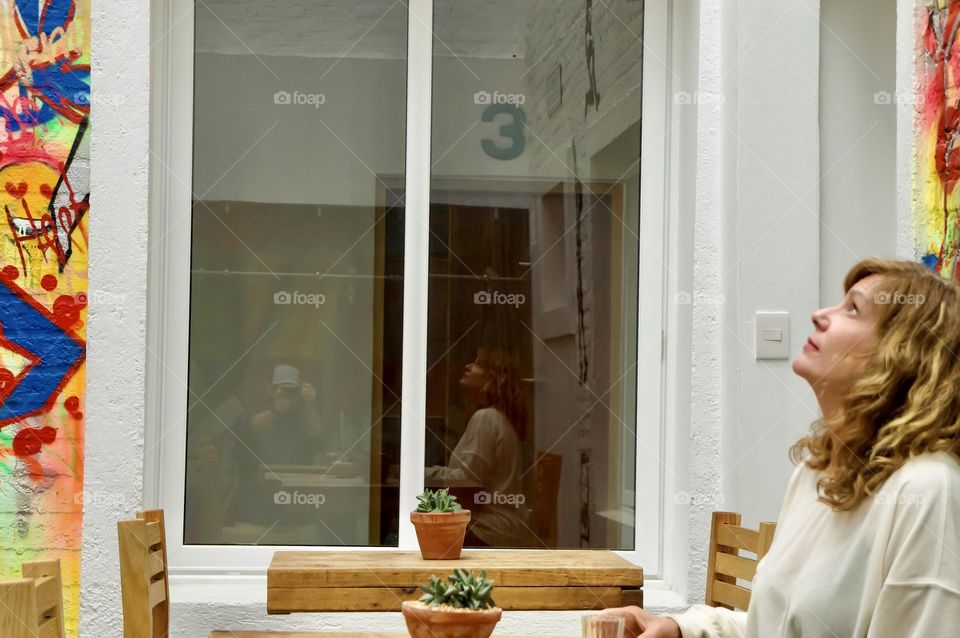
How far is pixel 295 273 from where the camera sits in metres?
4.20

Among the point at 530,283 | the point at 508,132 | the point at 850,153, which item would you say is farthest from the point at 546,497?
the point at 850,153

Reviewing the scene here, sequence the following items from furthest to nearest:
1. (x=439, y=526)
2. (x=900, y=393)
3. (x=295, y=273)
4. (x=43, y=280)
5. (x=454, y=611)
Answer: (x=295, y=273) < (x=43, y=280) < (x=439, y=526) < (x=454, y=611) < (x=900, y=393)

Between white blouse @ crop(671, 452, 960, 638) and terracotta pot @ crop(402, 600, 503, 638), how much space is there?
45cm

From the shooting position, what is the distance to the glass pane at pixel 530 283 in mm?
4262

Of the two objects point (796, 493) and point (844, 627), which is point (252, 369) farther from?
point (844, 627)

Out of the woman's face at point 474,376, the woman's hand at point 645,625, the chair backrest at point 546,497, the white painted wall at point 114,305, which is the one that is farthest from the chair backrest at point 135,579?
the chair backrest at point 546,497

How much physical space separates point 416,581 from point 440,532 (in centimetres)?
23

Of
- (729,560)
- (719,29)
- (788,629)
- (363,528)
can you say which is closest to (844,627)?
(788,629)

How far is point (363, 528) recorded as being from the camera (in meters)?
4.19

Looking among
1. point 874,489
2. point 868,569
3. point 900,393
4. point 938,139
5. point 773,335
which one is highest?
point 938,139

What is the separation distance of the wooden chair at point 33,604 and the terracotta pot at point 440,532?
145cm

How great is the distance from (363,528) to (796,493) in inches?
92.9

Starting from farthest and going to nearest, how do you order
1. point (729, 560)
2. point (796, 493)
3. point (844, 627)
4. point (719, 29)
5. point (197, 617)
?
point (719, 29) < point (197, 617) < point (729, 560) < point (796, 493) < point (844, 627)

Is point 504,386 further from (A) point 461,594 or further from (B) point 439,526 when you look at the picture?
(A) point 461,594
